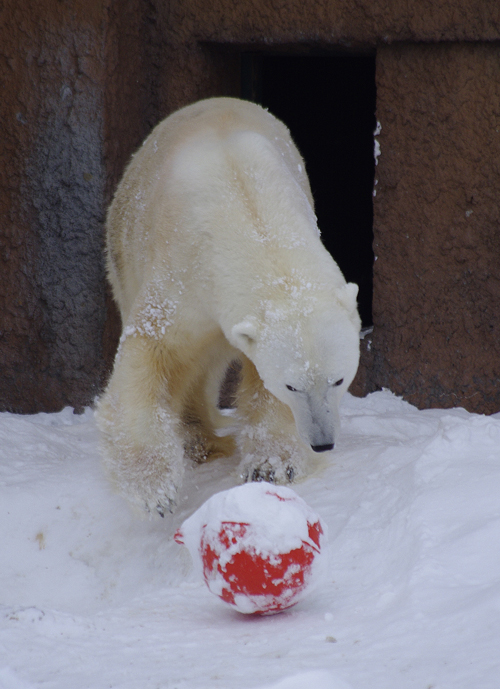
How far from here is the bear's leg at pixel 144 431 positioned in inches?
99.0

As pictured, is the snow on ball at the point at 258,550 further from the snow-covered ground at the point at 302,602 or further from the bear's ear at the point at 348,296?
the bear's ear at the point at 348,296

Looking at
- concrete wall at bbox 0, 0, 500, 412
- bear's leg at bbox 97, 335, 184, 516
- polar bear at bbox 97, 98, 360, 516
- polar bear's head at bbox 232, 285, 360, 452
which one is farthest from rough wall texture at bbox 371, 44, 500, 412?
polar bear's head at bbox 232, 285, 360, 452

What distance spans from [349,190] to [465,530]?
5662 millimetres

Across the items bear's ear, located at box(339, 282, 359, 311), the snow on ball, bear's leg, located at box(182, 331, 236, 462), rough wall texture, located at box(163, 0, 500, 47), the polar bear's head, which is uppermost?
rough wall texture, located at box(163, 0, 500, 47)

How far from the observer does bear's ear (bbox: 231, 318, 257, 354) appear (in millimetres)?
2143

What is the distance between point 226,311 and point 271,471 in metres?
0.63

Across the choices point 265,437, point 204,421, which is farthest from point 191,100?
point 265,437

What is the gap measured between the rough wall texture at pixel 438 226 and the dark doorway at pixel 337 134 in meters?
1.93

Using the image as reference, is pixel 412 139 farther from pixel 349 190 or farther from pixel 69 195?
pixel 349 190

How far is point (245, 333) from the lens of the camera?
2158mm

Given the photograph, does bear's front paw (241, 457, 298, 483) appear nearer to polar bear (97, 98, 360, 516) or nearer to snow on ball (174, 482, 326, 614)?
polar bear (97, 98, 360, 516)

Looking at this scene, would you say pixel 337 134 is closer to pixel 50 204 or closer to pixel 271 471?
pixel 50 204

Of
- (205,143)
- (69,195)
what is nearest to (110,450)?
(205,143)

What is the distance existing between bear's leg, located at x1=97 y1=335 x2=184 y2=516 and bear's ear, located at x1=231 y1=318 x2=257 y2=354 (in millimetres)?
437
